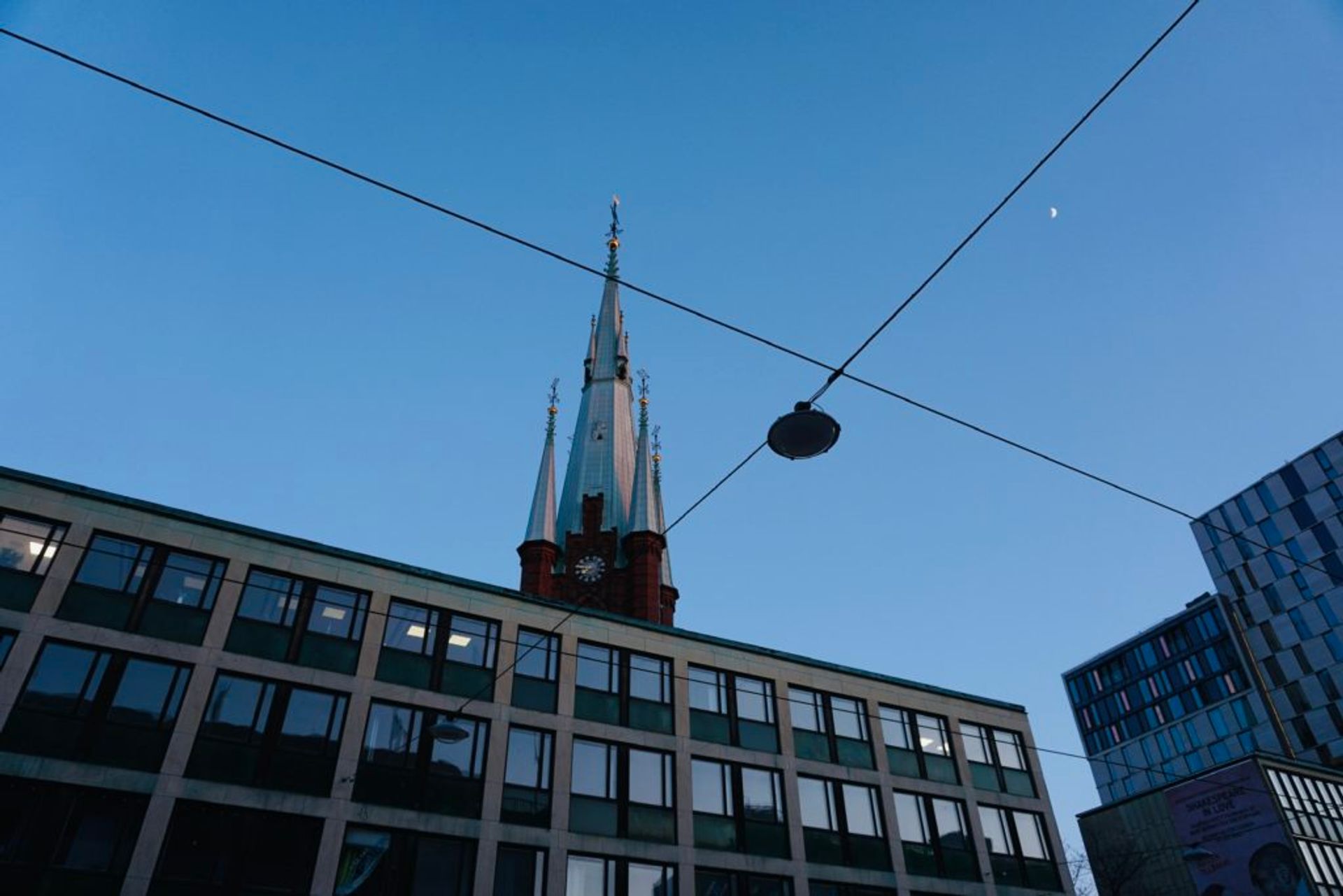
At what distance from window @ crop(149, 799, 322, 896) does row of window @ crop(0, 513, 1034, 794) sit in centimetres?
433

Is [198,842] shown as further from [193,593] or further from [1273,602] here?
[1273,602]

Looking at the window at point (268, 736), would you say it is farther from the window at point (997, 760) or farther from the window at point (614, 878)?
the window at point (997, 760)

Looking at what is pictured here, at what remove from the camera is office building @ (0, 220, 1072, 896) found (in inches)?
928

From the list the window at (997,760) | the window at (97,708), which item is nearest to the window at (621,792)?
the window at (97,708)

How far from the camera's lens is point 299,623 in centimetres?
2786

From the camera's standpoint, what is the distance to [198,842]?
23.6 m

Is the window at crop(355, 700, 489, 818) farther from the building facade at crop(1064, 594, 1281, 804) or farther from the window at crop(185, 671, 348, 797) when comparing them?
the building facade at crop(1064, 594, 1281, 804)

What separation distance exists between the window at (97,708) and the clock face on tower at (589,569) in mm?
45367

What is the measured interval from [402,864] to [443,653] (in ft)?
20.2

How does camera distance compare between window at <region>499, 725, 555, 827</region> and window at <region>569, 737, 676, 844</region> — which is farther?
window at <region>569, 737, 676, 844</region>

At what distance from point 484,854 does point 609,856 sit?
395cm

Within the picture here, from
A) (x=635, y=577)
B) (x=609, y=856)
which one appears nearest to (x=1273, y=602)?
(x=635, y=577)

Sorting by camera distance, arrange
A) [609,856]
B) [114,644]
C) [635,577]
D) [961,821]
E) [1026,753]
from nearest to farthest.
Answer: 1. [114,644]
2. [609,856]
3. [961,821]
4. [1026,753]
5. [635,577]

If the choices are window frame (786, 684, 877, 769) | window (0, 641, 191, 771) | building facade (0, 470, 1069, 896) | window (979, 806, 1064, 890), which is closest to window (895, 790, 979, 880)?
building facade (0, 470, 1069, 896)
